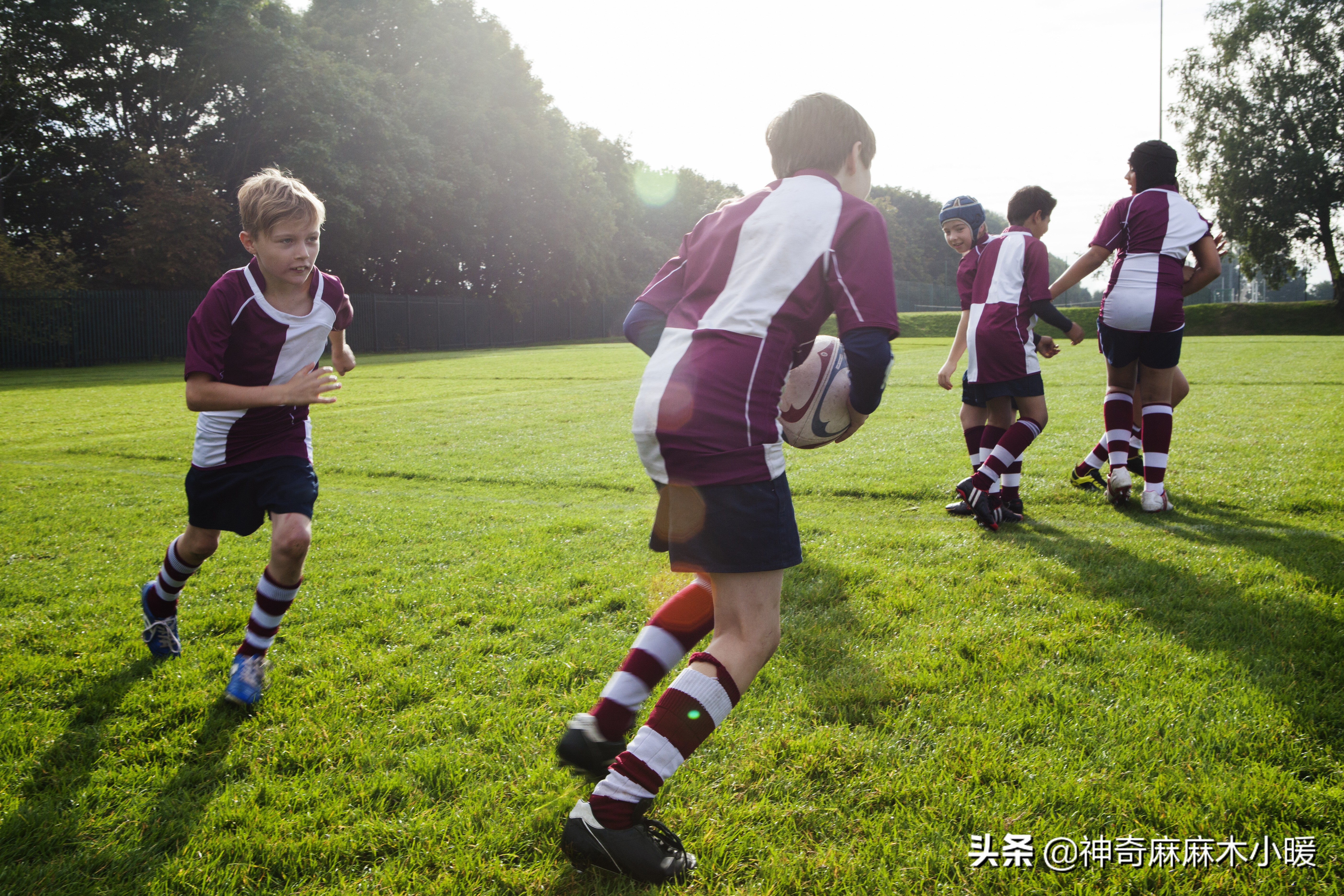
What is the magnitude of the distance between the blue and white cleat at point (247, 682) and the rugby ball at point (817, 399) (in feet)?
6.76

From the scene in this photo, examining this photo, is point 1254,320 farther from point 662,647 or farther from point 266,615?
point 266,615

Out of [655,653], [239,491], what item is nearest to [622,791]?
[655,653]

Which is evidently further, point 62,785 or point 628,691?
point 62,785

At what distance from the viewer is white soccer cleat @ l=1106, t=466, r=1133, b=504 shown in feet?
18.3

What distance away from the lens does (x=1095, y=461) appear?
6180 mm

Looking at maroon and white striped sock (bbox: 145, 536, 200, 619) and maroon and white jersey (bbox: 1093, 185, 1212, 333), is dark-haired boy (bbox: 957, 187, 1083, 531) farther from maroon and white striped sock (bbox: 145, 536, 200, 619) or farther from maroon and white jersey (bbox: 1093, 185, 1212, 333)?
maroon and white striped sock (bbox: 145, 536, 200, 619)

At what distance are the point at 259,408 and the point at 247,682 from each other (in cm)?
98

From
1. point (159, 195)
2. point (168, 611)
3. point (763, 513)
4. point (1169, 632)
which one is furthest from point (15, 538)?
point (159, 195)

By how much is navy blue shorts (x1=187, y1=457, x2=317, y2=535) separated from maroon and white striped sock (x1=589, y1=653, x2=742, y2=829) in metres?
1.75

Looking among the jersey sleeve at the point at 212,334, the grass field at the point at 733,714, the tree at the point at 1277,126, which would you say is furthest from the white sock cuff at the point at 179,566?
the tree at the point at 1277,126

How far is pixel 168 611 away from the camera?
3404 mm

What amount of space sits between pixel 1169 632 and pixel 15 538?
20.9ft

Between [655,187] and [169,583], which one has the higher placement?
[655,187]

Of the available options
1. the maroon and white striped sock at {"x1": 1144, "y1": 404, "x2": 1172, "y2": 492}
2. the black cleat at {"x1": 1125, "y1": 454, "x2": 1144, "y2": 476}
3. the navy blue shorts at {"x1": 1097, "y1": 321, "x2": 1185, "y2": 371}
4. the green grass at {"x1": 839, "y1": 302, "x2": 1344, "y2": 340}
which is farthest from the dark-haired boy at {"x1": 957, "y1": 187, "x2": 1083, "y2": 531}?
the green grass at {"x1": 839, "y1": 302, "x2": 1344, "y2": 340}
